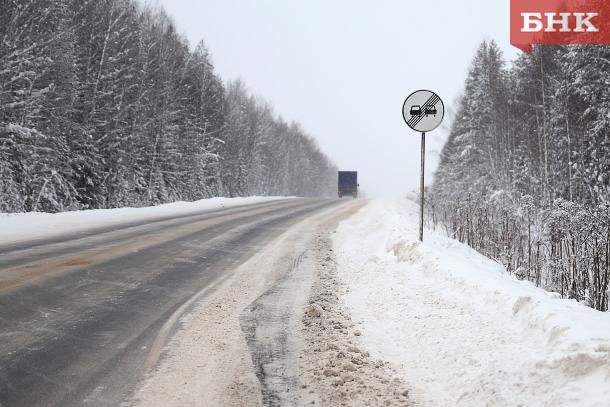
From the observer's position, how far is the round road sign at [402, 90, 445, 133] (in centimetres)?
732

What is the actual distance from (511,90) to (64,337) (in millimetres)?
37575

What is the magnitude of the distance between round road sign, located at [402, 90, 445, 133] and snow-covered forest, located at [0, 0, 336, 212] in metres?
12.2

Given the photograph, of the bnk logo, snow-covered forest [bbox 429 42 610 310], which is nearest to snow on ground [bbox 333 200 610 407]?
snow-covered forest [bbox 429 42 610 310]

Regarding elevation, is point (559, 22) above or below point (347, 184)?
above

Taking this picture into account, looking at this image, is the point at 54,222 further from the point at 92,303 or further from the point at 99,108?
the point at 99,108

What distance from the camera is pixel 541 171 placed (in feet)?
81.9

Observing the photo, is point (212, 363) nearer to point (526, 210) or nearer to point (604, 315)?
point (604, 315)

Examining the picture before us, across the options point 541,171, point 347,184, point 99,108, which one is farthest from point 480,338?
point 347,184

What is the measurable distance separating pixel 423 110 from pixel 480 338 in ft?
16.2

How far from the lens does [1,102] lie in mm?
14141

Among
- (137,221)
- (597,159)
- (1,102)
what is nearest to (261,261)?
(137,221)

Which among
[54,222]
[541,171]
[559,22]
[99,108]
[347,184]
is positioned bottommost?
[54,222]

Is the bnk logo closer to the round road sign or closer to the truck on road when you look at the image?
the round road sign

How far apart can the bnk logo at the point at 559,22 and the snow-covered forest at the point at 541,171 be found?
73cm
